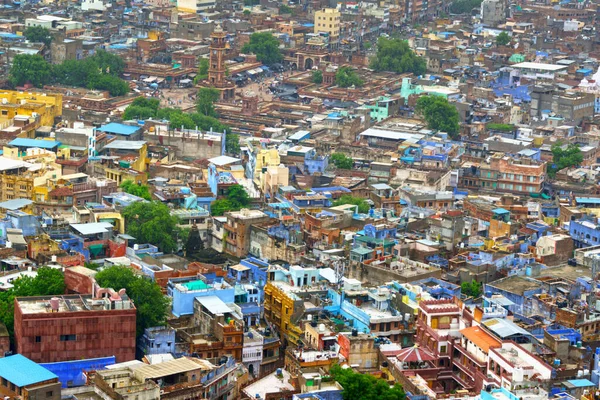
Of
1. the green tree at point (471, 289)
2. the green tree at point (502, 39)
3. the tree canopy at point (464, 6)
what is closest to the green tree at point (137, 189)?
the green tree at point (471, 289)

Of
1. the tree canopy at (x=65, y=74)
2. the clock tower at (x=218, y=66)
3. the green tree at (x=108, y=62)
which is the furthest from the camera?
the green tree at (x=108, y=62)

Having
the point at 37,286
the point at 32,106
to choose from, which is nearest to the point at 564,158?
the point at 32,106

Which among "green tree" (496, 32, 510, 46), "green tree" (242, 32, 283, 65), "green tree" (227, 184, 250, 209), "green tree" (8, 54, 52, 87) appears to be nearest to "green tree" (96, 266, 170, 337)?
"green tree" (227, 184, 250, 209)

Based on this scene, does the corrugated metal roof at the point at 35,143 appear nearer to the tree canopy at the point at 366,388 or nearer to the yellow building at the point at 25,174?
the yellow building at the point at 25,174

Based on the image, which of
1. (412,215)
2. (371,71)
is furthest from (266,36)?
(412,215)

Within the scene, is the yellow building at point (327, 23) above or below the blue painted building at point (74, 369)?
above
